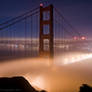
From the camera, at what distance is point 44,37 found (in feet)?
45.1

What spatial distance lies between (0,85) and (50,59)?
8993 mm

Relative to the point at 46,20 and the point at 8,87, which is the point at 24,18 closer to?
the point at 46,20

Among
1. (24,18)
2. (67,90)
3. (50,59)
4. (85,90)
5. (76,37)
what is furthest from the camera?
(76,37)

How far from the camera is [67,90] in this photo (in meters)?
11.3

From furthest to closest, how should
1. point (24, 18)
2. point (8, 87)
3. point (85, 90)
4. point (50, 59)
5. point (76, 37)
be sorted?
point (76, 37), point (24, 18), point (50, 59), point (8, 87), point (85, 90)

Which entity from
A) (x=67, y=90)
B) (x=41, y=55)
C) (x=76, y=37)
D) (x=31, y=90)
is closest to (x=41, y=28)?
(x=41, y=55)

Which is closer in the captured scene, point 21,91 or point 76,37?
point 21,91

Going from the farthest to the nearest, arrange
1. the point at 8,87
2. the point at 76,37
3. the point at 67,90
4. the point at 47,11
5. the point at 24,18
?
the point at 76,37
the point at 24,18
the point at 47,11
the point at 67,90
the point at 8,87

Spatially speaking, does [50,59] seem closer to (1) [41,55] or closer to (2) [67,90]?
(1) [41,55]

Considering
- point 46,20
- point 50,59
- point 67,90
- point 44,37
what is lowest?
point 67,90

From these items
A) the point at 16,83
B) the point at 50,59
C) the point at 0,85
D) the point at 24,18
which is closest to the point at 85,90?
the point at 16,83

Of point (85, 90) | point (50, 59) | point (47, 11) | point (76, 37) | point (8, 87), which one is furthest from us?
point (76, 37)

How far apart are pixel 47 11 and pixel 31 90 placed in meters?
10.5

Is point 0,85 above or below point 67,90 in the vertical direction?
above
